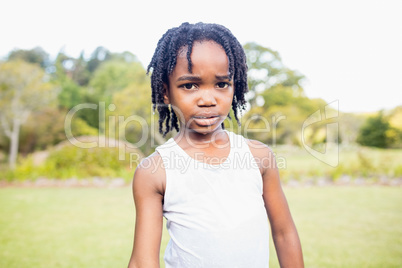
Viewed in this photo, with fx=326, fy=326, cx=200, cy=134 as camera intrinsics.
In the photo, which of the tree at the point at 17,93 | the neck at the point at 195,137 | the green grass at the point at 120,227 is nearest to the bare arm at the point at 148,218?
the neck at the point at 195,137

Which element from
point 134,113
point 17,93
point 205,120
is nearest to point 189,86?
point 205,120

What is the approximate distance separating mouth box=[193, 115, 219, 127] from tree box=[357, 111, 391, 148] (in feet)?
67.2

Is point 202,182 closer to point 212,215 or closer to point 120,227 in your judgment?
point 212,215

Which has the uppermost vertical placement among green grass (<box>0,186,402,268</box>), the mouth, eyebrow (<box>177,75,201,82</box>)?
eyebrow (<box>177,75,201,82</box>)

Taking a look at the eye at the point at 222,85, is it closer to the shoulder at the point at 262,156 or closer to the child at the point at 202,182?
the child at the point at 202,182

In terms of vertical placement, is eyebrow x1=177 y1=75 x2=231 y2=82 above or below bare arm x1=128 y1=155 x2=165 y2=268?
above

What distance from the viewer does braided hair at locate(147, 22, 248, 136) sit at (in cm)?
144

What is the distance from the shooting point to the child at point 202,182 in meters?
1.34

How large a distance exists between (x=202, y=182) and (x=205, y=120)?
10.5 inches

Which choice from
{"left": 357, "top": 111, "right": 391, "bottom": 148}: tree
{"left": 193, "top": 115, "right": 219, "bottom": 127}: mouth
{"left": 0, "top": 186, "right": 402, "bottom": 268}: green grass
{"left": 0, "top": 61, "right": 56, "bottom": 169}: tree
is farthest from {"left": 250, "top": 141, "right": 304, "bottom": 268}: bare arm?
{"left": 357, "top": 111, "right": 391, "bottom": 148}: tree

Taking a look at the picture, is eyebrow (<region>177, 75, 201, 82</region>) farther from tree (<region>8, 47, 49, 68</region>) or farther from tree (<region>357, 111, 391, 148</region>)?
tree (<region>8, 47, 49, 68</region>)

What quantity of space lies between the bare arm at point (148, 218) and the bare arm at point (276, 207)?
19.9 inches

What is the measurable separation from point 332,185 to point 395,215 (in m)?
3.19

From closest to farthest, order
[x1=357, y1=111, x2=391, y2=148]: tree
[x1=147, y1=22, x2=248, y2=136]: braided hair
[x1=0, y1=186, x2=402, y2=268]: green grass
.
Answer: [x1=147, y1=22, x2=248, y2=136]: braided hair
[x1=0, y1=186, x2=402, y2=268]: green grass
[x1=357, y1=111, x2=391, y2=148]: tree
